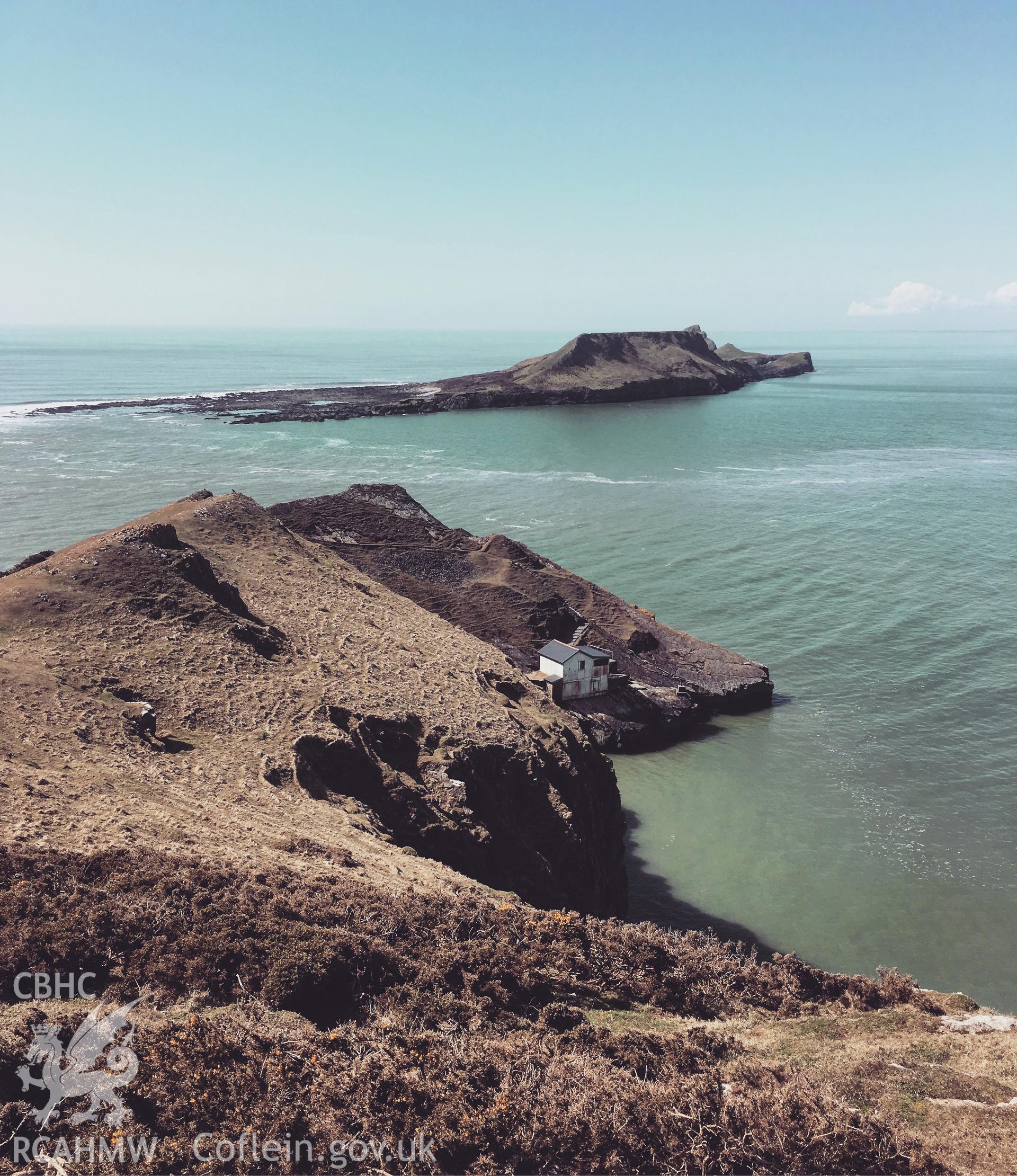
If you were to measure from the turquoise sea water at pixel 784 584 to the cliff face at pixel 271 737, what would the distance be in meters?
6.24

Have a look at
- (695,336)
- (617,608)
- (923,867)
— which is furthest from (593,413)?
(923,867)

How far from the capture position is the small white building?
36.1 m

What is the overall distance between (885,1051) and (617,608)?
32.7 metres

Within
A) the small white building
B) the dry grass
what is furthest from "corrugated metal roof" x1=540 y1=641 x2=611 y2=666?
the dry grass

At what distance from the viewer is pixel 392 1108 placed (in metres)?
10.3

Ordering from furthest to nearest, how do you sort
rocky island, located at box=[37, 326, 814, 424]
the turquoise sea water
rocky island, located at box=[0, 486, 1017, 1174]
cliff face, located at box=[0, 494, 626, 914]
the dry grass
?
rocky island, located at box=[37, 326, 814, 424], the turquoise sea water, cliff face, located at box=[0, 494, 626, 914], the dry grass, rocky island, located at box=[0, 486, 1017, 1174]

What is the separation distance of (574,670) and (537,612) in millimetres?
6153

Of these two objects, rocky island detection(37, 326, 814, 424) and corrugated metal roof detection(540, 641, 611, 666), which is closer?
corrugated metal roof detection(540, 641, 611, 666)

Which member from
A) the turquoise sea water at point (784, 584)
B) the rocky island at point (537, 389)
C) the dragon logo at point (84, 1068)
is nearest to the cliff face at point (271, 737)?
the dragon logo at point (84, 1068)

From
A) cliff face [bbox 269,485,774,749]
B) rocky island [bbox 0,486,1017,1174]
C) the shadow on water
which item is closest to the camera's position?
rocky island [bbox 0,486,1017,1174]

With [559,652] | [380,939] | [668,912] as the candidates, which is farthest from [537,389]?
[380,939]

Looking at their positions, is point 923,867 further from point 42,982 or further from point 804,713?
point 42,982

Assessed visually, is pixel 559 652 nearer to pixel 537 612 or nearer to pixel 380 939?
pixel 537 612

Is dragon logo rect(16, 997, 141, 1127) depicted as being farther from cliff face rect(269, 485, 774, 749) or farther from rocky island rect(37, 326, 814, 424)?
rocky island rect(37, 326, 814, 424)
